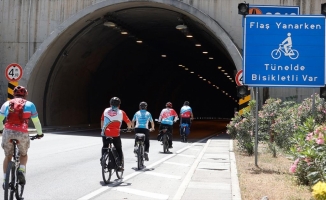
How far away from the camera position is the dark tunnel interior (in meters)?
30.2

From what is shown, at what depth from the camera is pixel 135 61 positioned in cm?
4212

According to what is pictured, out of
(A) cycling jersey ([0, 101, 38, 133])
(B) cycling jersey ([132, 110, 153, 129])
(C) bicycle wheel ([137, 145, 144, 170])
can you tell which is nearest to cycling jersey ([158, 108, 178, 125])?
(B) cycling jersey ([132, 110, 153, 129])

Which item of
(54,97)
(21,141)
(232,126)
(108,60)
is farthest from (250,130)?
(108,60)

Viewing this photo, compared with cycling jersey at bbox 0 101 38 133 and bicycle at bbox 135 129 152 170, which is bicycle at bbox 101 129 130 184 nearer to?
bicycle at bbox 135 129 152 170

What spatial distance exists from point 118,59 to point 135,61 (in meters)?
3.23

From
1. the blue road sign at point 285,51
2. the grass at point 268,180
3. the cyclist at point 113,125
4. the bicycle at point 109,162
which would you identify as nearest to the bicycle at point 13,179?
the bicycle at point 109,162

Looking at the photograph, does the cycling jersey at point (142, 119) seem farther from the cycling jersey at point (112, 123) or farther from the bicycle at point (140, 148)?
the cycling jersey at point (112, 123)

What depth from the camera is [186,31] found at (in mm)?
30172

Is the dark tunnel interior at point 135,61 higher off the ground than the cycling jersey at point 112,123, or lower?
higher

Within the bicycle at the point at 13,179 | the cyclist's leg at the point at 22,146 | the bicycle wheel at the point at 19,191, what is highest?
the cyclist's leg at the point at 22,146

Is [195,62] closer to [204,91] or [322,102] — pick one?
[204,91]

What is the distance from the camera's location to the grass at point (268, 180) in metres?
9.17

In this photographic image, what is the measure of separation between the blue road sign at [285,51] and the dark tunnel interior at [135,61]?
14002 millimetres

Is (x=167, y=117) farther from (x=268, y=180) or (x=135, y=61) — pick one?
(x=135, y=61)
